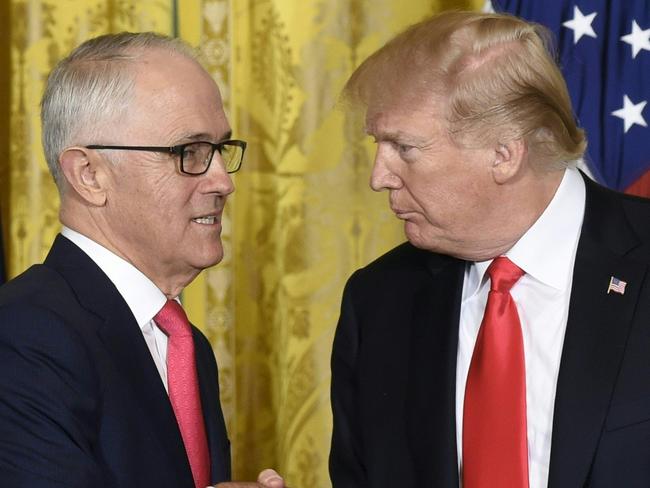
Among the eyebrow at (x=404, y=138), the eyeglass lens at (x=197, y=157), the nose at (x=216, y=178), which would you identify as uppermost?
the eyebrow at (x=404, y=138)

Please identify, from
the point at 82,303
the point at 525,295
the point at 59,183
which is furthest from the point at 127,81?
the point at 525,295

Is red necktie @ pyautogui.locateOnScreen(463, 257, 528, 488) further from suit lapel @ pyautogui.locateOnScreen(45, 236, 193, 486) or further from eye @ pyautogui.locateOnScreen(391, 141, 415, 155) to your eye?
suit lapel @ pyautogui.locateOnScreen(45, 236, 193, 486)

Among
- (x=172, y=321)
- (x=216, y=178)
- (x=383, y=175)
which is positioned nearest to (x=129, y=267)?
(x=172, y=321)

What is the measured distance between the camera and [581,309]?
6.88 ft

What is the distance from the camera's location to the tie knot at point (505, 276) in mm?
2170

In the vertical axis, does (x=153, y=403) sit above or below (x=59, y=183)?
below

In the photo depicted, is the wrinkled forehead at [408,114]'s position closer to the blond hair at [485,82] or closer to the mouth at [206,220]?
the blond hair at [485,82]

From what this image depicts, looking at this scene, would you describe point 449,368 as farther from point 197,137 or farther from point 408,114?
point 197,137

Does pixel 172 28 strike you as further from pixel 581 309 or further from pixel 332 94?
pixel 581 309

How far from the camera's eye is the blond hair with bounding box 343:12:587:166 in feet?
7.06

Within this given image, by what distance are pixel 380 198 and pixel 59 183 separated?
1593mm

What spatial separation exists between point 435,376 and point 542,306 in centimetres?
25

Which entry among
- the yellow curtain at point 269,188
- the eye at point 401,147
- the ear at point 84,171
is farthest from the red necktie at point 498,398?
the yellow curtain at point 269,188

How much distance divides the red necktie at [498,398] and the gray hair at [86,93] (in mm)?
768
